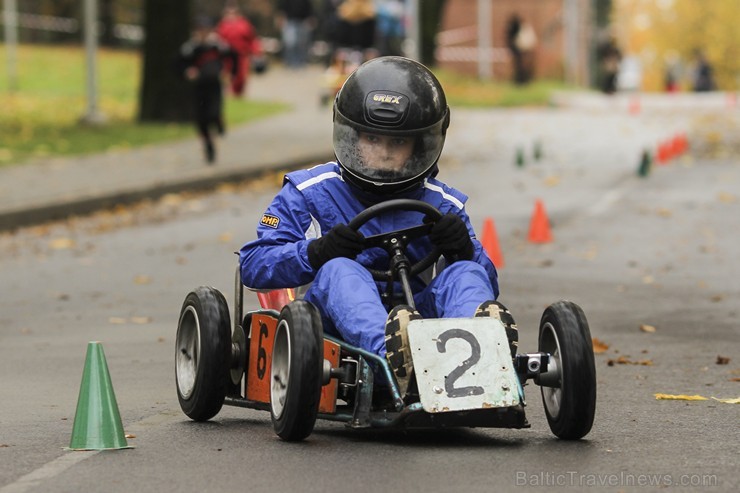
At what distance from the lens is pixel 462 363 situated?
5836 mm

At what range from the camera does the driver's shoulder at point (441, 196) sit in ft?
23.0

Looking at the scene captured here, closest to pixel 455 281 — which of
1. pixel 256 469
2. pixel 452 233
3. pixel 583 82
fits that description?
pixel 452 233

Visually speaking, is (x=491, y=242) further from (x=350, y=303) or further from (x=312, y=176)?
(x=350, y=303)

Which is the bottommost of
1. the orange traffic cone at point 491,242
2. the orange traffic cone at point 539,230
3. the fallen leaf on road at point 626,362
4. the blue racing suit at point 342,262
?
the orange traffic cone at point 539,230

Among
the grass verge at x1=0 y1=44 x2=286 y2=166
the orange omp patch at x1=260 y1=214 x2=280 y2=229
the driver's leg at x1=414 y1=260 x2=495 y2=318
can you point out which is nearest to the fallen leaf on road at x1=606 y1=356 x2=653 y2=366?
the driver's leg at x1=414 y1=260 x2=495 y2=318

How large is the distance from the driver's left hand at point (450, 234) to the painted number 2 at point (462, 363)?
29.1 inches

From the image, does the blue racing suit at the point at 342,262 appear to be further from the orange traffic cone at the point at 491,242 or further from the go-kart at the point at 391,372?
the orange traffic cone at the point at 491,242

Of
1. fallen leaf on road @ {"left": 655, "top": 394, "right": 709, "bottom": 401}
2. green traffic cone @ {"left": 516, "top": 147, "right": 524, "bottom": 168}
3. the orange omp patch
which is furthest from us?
green traffic cone @ {"left": 516, "top": 147, "right": 524, "bottom": 168}

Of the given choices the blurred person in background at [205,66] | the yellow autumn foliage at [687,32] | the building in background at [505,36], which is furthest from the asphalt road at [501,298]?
the yellow autumn foliage at [687,32]

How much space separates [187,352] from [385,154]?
118 centimetres

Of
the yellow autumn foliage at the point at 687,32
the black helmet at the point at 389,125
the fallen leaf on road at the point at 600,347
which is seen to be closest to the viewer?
the black helmet at the point at 389,125

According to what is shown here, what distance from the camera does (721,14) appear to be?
9731 cm

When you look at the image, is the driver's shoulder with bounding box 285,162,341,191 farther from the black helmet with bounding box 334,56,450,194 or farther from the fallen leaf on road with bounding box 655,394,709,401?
the fallen leaf on road with bounding box 655,394,709,401

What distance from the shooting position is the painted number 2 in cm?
579
